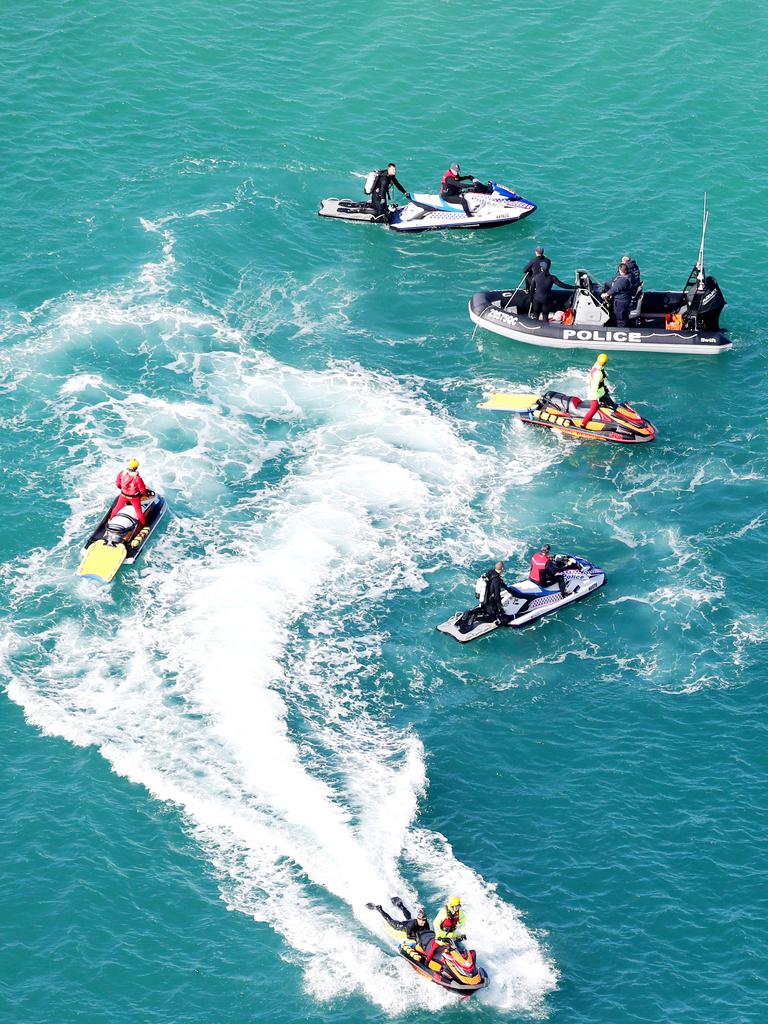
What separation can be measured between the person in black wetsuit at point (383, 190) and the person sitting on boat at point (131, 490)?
22.2 metres

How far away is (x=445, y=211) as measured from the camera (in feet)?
233

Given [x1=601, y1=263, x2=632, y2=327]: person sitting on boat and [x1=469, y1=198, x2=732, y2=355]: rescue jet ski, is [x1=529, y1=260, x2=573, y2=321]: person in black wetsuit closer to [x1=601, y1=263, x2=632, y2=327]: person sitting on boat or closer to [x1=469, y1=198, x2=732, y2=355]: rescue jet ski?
[x1=469, y1=198, x2=732, y2=355]: rescue jet ski

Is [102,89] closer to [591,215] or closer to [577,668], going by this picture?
[591,215]

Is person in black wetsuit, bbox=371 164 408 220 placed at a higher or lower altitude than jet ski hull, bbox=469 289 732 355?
higher

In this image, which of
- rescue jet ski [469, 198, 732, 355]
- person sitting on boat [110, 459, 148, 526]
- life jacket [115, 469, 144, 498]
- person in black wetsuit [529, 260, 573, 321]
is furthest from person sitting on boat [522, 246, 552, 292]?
life jacket [115, 469, 144, 498]

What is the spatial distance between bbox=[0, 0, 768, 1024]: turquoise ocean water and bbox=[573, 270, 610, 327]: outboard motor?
5.22 feet

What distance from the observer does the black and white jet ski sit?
70875 millimetres

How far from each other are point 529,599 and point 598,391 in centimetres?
1156

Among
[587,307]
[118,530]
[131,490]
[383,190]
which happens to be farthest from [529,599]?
[383,190]

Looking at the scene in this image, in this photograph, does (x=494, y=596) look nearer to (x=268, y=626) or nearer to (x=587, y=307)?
(x=268, y=626)

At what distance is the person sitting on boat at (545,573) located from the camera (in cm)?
5188

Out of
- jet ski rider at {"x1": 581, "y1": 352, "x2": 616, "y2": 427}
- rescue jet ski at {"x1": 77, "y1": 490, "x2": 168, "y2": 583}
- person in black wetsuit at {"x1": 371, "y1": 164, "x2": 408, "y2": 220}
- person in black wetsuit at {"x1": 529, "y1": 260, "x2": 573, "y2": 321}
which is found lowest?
rescue jet ski at {"x1": 77, "y1": 490, "x2": 168, "y2": 583}

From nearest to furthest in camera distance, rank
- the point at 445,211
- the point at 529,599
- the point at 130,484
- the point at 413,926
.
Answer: the point at 413,926
the point at 529,599
the point at 130,484
the point at 445,211

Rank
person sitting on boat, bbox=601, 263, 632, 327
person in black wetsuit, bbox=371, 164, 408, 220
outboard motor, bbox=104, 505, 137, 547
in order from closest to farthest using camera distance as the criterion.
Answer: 1. outboard motor, bbox=104, 505, 137, 547
2. person sitting on boat, bbox=601, 263, 632, 327
3. person in black wetsuit, bbox=371, 164, 408, 220
